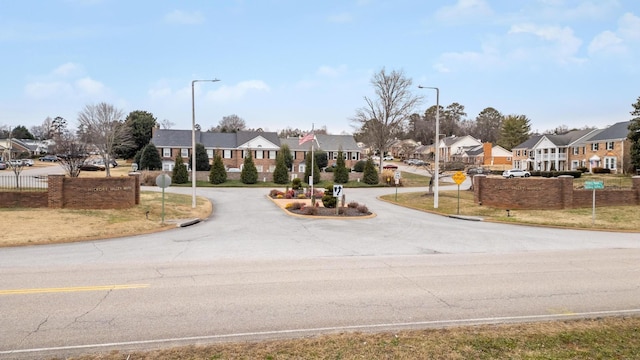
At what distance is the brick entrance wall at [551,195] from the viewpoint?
29078mm

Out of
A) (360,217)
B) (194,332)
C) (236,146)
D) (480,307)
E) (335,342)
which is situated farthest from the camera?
(236,146)

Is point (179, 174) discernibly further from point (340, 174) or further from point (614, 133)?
point (614, 133)

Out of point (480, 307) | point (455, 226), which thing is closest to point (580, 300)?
point (480, 307)

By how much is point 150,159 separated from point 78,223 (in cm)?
4552

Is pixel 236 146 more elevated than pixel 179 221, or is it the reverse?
pixel 236 146

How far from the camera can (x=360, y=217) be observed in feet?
84.2

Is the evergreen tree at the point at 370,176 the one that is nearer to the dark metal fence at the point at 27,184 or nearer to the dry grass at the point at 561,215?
the dry grass at the point at 561,215

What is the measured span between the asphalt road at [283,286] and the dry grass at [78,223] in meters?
1.52

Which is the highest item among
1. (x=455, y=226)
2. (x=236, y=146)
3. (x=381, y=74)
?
(x=381, y=74)

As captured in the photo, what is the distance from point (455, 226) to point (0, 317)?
64.5 ft

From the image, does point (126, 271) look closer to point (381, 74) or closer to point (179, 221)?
point (179, 221)

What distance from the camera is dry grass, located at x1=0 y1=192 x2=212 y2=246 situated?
1661cm

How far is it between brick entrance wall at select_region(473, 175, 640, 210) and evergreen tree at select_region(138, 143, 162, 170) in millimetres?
49195

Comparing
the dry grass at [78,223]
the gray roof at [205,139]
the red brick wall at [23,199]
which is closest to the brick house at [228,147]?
the gray roof at [205,139]
